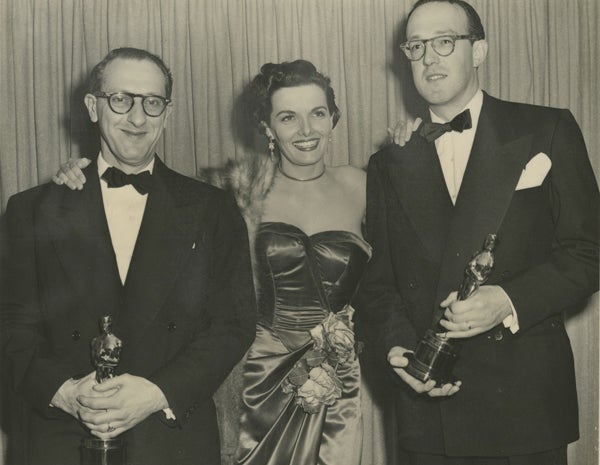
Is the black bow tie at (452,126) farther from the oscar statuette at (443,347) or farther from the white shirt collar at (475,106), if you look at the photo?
the oscar statuette at (443,347)

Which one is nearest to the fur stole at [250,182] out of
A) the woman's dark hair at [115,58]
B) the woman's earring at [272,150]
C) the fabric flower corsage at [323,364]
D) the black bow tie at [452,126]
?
the woman's earring at [272,150]

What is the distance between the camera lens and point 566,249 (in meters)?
2.17

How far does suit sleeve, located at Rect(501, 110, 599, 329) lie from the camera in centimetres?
212

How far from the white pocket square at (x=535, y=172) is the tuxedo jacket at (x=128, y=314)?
84 centimetres

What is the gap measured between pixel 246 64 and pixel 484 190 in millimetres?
1269

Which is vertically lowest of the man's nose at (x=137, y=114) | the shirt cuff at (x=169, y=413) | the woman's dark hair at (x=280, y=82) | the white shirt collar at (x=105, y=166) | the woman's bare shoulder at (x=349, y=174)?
the shirt cuff at (x=169, y=413)

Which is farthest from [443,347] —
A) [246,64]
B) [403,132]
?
[246,64]

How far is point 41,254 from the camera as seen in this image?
2.23 meters

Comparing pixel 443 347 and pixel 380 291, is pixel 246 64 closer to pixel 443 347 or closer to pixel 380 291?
pixel 380 291

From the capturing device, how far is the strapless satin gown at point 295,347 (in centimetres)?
258

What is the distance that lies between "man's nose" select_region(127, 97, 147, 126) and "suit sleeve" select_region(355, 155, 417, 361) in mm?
717

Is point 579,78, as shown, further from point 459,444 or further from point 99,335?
point 99,335

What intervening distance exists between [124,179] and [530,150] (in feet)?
3.73

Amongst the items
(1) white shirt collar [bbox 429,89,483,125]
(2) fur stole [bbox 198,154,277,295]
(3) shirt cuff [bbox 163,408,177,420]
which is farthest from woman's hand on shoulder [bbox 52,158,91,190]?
(1) white shirt collar [bbox 429,89,483,125]
